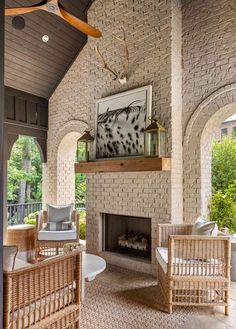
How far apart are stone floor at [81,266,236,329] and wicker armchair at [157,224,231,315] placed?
0.33 ft

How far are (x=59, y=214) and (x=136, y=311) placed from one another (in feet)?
7.91

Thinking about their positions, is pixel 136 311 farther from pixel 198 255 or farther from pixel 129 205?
pixel 129 205

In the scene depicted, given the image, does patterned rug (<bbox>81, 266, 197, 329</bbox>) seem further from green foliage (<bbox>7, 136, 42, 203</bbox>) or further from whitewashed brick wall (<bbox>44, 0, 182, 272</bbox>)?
green foliage (<bbox>7, 136, 42, 203</bbox>)

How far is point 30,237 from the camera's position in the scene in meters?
4.68

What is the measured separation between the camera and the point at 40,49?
17.1 ft

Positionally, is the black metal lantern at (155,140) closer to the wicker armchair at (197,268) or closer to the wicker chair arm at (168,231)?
the wicker chair arm at (168,231)

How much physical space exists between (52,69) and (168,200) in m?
3.87

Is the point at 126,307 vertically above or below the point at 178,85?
below

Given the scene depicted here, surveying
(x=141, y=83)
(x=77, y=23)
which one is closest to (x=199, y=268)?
(x=141, y=83)

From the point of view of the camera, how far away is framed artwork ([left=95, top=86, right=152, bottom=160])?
3.99 meters

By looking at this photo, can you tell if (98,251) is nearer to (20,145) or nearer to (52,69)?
(52,69)

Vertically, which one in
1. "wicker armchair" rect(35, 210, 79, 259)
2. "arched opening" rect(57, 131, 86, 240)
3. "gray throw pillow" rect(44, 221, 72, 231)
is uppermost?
"arched opening" rect(57, 131, 86, 240)

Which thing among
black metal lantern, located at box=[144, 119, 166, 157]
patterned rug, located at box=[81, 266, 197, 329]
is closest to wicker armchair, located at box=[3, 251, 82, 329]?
patterned rug, located at box=[81, 266, 197, 329]

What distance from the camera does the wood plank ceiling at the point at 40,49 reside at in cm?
475
